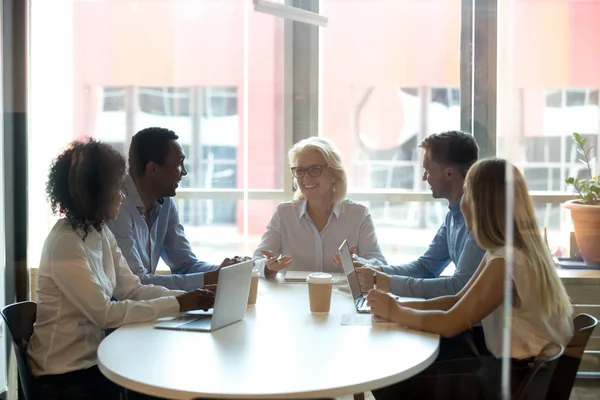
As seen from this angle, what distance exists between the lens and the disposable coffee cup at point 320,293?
2080mm

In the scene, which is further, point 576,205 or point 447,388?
point 576,205

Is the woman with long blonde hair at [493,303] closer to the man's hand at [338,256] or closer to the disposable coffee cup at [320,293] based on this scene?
the disposable coffee cup at [320,293]

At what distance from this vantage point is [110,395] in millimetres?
2084

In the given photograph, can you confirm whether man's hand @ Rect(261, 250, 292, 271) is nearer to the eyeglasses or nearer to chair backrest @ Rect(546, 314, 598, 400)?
the eyeglasses

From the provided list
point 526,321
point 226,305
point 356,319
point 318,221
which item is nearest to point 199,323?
point 226,305

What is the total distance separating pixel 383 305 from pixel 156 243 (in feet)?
3.89

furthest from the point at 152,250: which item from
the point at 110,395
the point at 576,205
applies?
the point at 576,205

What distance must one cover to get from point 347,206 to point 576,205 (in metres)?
0.93

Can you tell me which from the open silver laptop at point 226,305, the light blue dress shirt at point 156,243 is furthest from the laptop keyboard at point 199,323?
the light blue dress shirt at point 156,243

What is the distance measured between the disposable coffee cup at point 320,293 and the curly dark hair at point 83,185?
0.68 metres

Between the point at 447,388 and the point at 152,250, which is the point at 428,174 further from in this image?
the point at 152,250

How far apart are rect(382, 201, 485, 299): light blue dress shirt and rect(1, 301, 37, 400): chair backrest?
119 cm

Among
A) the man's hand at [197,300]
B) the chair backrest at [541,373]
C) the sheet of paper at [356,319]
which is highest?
the man's hand at [197,300]

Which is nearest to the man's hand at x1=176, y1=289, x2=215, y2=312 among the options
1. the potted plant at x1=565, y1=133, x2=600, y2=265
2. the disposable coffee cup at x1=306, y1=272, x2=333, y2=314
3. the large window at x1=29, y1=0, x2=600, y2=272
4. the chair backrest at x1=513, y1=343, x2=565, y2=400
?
the disposable coffee cup at x1=306, y1=272, x2=333, y2=314
